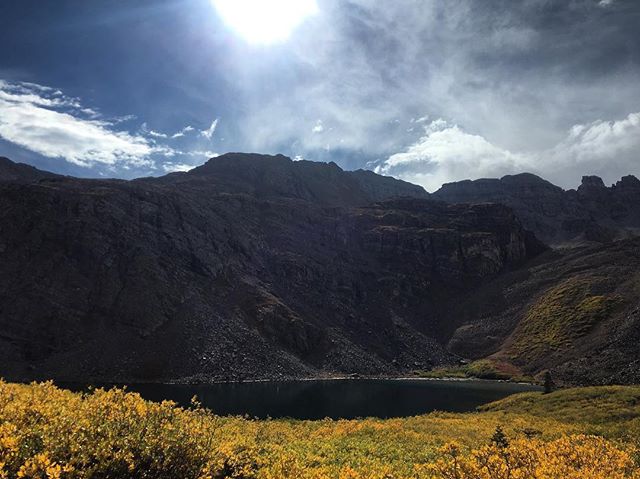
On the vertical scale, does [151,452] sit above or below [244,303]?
above

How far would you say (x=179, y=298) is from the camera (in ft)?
386

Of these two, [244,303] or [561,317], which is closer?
[561,317]

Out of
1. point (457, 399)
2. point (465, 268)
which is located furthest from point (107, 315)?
point (465, 268)

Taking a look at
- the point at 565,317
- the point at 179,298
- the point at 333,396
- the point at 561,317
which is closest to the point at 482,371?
the point at 561,317

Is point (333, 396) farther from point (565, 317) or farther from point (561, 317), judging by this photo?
point (565, 317)

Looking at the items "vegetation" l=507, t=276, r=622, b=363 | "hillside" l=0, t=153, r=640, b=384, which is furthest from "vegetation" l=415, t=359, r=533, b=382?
"vegetation" l=507, t=276, r=622, b=363

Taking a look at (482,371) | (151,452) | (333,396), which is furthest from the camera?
(482,371)

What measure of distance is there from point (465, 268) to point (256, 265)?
307 ft

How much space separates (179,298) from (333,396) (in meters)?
53.8

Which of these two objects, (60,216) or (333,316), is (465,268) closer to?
(333,316)

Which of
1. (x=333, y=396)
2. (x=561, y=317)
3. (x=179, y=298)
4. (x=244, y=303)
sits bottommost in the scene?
(x=333, y=396)

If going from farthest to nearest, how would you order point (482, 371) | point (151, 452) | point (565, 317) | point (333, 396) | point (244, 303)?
point (244, 303), point (565, 317), point (482, 371), point (333, 396), point (151, 452)

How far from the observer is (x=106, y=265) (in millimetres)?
117062

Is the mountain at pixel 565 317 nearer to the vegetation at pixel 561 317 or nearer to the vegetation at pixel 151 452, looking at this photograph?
the vegetation at pixel 561 317
